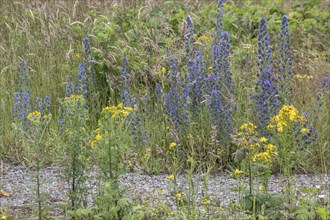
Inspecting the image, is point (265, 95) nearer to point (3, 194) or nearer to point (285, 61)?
point (285, 61)

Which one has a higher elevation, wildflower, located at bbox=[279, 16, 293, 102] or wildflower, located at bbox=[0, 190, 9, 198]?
wildflower, located at bbox=[279, 16, 293, 102]

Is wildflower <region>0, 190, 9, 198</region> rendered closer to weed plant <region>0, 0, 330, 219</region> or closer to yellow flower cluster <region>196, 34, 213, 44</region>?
weed plant <region>0, 0, 330, 219</region>

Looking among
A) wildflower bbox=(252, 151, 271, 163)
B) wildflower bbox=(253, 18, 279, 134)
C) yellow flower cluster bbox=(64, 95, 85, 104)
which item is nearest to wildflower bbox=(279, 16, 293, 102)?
wildflower bbox=(253, 18, 279, 134)

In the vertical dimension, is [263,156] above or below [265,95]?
below

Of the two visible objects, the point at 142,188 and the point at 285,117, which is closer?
the point at 285,117

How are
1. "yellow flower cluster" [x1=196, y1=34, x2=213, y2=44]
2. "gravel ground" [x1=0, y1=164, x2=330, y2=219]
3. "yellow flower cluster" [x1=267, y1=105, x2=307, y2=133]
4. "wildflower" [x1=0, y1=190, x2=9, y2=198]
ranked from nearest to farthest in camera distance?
"gravel ground" [x1=0, y1=164, x2=330, y2=219] → "yellow flower cluster" [x1=267, y1=105, x2=307, y2=133] → "wildflower" [x1=0, y1=190, x2=9, y2=198] → "yellow flower cluster" [x1=196, y1=34, x2=213, y2=44]

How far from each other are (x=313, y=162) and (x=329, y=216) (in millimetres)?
1464

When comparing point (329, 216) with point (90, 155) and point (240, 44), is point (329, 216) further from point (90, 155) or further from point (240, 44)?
point (240, 44)

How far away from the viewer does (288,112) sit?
15.4ft

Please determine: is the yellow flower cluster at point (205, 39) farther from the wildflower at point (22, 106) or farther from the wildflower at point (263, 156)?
the wildflower at point (263, 156)

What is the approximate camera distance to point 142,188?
16.0 feet

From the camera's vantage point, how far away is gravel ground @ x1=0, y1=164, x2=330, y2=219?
4426mm

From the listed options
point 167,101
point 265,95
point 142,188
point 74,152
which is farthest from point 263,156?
point 167,101

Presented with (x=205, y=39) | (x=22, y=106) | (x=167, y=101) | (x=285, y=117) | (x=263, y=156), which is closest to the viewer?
(x=263, y=156)
